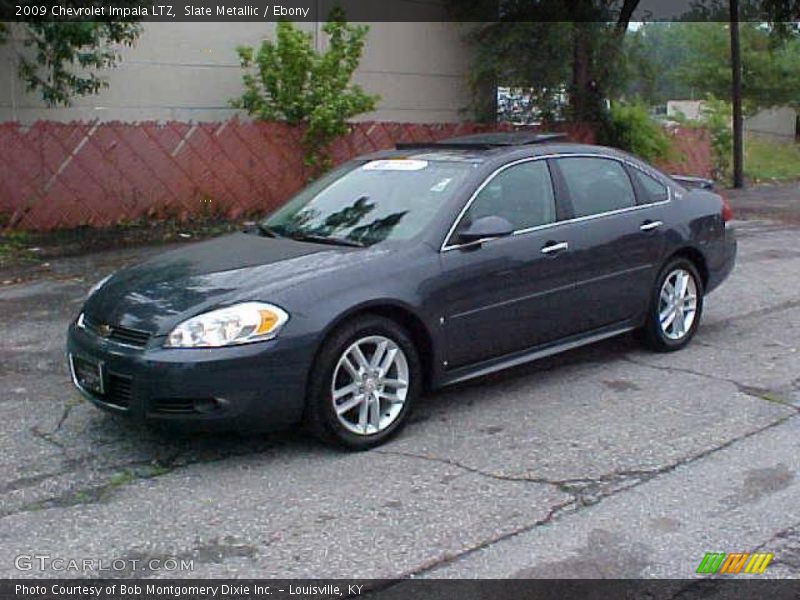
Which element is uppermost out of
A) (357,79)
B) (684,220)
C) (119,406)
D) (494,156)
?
(357,79)

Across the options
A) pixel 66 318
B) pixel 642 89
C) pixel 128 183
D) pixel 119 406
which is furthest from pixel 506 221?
pixel 642 89

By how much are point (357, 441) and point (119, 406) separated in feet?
3.92

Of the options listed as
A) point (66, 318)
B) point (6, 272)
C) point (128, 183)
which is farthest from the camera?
point (128, 183)

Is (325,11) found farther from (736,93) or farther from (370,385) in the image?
(370,385)

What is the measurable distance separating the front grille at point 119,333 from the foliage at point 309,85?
10102mm

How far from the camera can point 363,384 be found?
5.30 m

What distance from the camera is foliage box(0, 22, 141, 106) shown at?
39.2ft

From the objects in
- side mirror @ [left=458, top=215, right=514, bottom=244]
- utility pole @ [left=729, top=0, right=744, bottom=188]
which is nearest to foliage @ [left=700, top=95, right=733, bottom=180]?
utility pole @ [left=729, top=0, right=744, bottom=188]

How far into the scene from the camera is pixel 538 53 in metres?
19.5

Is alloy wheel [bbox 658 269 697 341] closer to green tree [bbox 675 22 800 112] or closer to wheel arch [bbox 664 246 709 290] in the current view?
wheel arch [bbox 664 246 709 290]

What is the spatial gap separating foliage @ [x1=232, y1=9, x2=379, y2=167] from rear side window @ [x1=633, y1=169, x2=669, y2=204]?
847cm

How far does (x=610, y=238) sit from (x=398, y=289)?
187cm

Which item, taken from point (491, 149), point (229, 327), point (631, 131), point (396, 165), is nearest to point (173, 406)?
point (229, 327)

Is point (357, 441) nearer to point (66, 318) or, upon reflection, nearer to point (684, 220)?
point (684, 220)
